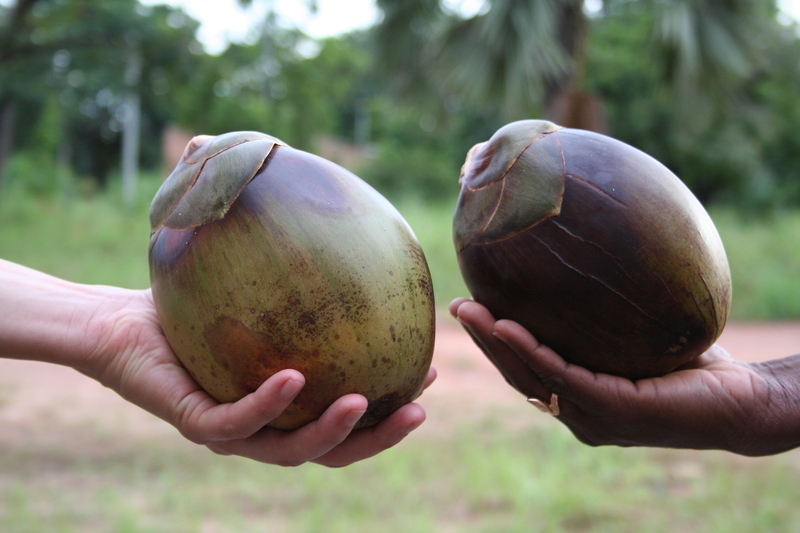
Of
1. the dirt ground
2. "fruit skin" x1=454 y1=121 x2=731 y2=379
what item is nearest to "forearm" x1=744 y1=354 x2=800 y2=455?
"fruit skin" x1=454 y1=121 x2=731 y2=379

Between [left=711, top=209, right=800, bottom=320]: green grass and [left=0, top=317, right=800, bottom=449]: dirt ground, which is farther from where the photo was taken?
[left=711, top=209, right=800, bottom=320]: green grass

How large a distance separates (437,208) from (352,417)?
13.3 m

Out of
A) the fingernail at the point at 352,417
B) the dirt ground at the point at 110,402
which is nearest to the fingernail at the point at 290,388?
the fingernail at the point at 352,417

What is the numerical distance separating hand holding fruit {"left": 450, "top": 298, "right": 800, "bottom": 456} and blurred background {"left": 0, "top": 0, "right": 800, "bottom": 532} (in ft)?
6.95

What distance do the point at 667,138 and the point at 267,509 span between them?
64.4ft

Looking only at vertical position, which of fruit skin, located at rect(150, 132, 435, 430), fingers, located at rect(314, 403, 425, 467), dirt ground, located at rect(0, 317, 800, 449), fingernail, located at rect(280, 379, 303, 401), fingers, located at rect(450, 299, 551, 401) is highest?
fruit skin, located at rect(150, 132, 435, 430)

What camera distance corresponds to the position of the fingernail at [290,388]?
47.6 inches

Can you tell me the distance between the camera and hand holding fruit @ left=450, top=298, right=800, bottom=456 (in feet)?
4.97

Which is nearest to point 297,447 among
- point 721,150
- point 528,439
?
point 528,439

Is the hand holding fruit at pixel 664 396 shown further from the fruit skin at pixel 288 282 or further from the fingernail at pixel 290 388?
the fingernail at pixel 290 388

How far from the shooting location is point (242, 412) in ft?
4.23

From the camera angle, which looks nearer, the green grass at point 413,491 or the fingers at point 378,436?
the fingers at point 378,436

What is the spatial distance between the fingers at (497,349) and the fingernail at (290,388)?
1.64 feet

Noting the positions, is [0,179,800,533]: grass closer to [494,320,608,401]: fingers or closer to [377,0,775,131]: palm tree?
[494,320,608,401]: fingers
